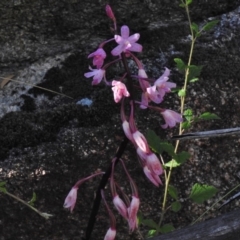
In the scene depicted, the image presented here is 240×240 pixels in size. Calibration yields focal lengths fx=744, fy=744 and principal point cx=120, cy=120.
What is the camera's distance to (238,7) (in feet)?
8.25

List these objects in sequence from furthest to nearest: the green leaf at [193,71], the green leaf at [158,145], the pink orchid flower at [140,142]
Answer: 1. the green leaf at [193,71]
2. the green leaf at [158,145]
3. the pink orchid flower at [140,142]

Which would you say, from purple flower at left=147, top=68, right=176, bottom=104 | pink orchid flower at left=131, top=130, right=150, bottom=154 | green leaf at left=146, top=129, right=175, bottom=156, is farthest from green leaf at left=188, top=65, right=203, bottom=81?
pink orchid flower at left=131, top=130, right=150, bottom=154

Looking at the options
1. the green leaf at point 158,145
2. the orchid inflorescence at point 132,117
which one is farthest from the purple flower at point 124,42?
the green leaf at point 158,145

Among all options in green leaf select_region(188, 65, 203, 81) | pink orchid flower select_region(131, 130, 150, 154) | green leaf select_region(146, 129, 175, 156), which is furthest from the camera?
green leaf select_region(188, 65, 203, 81)

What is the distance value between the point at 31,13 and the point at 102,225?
71 centimetres

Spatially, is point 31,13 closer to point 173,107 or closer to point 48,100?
point 48,100

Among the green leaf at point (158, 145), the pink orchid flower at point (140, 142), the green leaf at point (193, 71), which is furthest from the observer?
the green leaf at point (193, 71)

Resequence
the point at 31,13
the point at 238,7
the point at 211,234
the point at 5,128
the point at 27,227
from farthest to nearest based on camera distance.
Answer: the point at 238,7 < the point at 31,13 < the point at 5,128 < the point at 27,227 < the point at 211,234

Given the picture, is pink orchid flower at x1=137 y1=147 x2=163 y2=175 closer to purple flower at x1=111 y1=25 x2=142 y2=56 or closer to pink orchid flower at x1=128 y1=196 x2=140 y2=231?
pink orchid flower at x1=128 y1=196 x2=140 y2=231

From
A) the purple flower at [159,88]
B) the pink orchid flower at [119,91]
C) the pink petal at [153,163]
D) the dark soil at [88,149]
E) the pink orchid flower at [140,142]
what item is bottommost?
the dark soil at [88,149]

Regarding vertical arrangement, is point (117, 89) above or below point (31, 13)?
above

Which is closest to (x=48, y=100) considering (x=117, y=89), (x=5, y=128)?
(x=5, y=128)

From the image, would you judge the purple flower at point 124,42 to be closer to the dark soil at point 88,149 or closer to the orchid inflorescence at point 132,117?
the orchid inflorescence at point 132,117

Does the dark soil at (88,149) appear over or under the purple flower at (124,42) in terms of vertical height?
under
